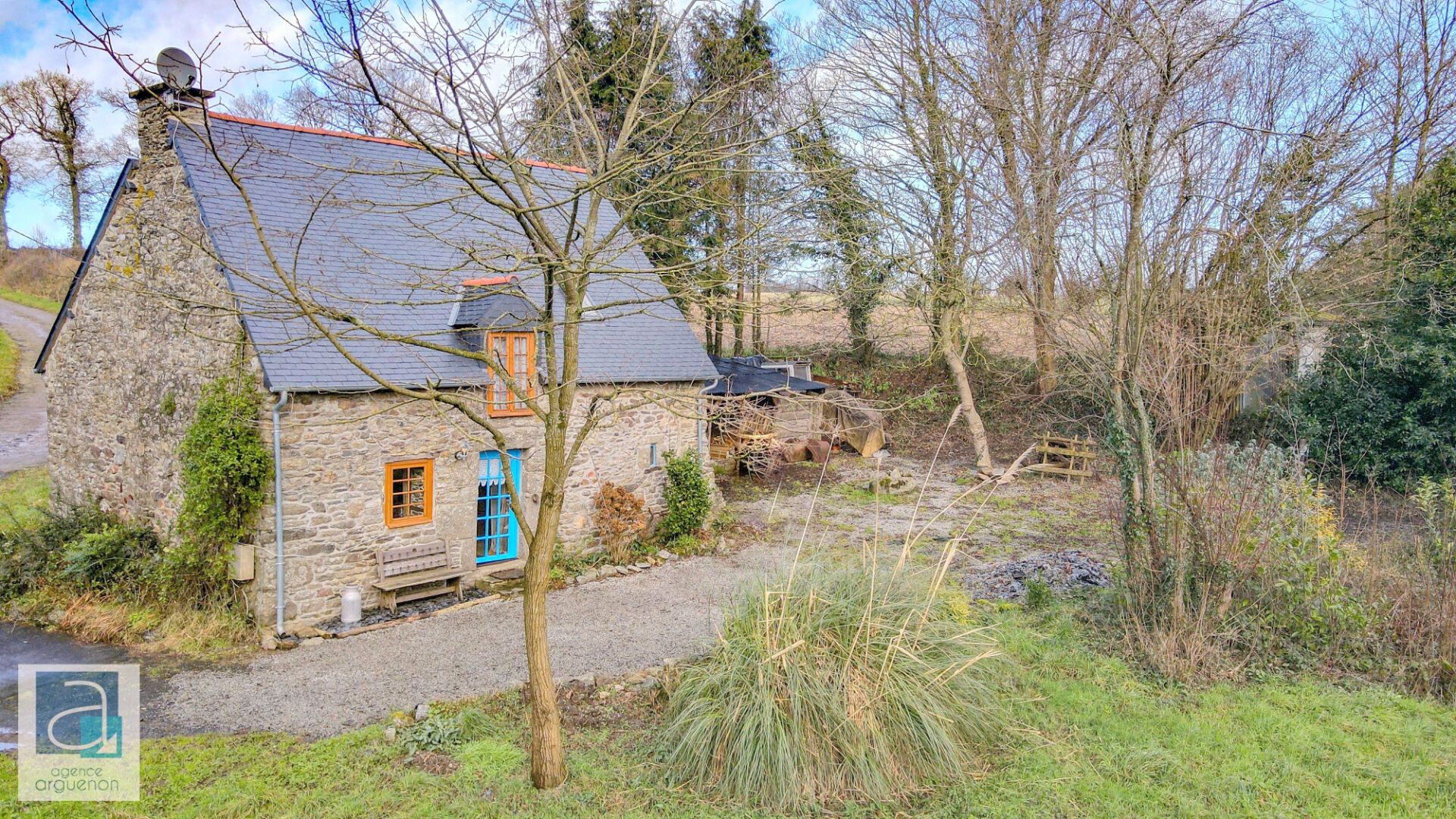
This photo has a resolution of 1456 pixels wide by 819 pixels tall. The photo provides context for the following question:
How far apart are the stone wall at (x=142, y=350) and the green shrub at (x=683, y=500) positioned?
5936mm

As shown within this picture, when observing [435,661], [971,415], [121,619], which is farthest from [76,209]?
[971,415]

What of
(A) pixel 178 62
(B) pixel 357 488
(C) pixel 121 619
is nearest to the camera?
(C) pixel 121 619

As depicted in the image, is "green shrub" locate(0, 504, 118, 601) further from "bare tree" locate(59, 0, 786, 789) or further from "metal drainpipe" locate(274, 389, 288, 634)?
"bare tree" locate(59, 0, 786, 789)

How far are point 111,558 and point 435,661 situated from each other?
523cm

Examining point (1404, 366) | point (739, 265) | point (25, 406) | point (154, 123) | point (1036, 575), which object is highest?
point (154, 123)

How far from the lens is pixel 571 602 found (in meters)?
10.0

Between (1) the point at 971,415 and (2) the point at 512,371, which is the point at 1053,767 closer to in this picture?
(2) the point at 512,371

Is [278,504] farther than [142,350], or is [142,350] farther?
[142,350]

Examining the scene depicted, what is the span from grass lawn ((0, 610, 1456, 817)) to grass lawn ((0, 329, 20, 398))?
893 inches

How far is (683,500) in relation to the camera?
486 inches

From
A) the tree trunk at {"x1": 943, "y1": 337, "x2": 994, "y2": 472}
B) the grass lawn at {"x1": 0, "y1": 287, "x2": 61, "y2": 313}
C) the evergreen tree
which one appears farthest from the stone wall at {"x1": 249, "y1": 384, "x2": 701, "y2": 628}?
the grass lawn at {"x1": 0, "y1": 287, "x2": 61, "y2": 313}

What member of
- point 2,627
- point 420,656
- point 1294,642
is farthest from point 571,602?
point 1294,642

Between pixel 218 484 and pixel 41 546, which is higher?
pixel 218 484

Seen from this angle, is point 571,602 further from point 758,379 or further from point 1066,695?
point 758,379
